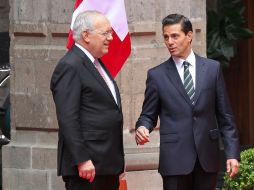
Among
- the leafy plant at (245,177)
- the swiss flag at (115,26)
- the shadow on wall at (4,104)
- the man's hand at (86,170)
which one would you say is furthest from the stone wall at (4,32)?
the man's hand at (86,170)

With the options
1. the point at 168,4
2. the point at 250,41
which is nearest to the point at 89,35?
the point at 168,4

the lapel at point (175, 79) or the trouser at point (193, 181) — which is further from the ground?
the lapel at point (175, 79)

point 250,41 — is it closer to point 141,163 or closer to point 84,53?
point 141,163

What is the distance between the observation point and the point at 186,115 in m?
7.70

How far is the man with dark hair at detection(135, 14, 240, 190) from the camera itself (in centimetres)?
769

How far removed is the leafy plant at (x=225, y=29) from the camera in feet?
38.4

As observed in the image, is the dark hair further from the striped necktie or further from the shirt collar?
the shirt collar

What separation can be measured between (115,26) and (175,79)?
146 cm

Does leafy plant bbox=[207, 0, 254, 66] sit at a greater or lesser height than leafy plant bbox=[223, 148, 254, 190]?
greater

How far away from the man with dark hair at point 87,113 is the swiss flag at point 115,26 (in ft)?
5.25

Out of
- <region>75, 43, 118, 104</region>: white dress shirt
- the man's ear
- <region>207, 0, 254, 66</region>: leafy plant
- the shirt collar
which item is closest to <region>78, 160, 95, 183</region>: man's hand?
<region>75, 43, 118, 104</region>: white dress shirt

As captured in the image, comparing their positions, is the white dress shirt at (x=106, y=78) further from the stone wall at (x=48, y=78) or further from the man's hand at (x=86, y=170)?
the stone wall at (x=48, y=78)

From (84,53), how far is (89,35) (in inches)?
5.2

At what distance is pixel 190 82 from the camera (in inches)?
306
